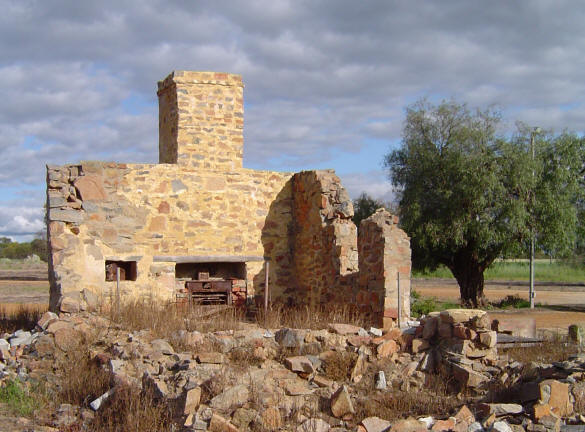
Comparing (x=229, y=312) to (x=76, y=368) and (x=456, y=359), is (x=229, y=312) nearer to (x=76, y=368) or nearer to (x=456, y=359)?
(x=76, y=368)

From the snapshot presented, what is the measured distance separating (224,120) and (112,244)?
3621 millimetres

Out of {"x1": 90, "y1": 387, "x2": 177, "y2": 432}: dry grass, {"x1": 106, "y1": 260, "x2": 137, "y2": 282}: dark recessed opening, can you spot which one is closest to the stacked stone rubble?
{"x1": 90, "y1": 387, "x2": 177, "y2": 432}: dry grass

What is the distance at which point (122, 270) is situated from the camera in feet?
42.6

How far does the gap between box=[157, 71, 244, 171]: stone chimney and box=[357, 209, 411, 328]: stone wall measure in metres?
4.04

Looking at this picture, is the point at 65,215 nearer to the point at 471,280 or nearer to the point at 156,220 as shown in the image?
the point at 156,220

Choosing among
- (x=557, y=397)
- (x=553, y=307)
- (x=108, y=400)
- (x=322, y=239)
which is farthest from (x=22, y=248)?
(x=557, y=397)

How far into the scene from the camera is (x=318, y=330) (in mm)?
→ 9836

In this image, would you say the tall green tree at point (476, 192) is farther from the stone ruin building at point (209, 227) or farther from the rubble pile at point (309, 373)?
the rubble pile at point (309, 373)

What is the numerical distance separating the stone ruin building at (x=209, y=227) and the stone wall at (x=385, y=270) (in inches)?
1.0

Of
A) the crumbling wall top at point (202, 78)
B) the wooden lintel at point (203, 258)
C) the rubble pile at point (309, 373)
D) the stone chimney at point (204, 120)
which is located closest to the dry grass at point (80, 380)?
the rubble pile at point (309, 373)

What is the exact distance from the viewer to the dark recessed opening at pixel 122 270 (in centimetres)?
1273

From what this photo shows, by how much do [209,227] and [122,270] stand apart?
1.97 meters

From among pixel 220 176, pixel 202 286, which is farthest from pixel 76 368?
pixel 220 176

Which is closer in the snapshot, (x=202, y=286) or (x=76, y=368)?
(x=76, y=368)
